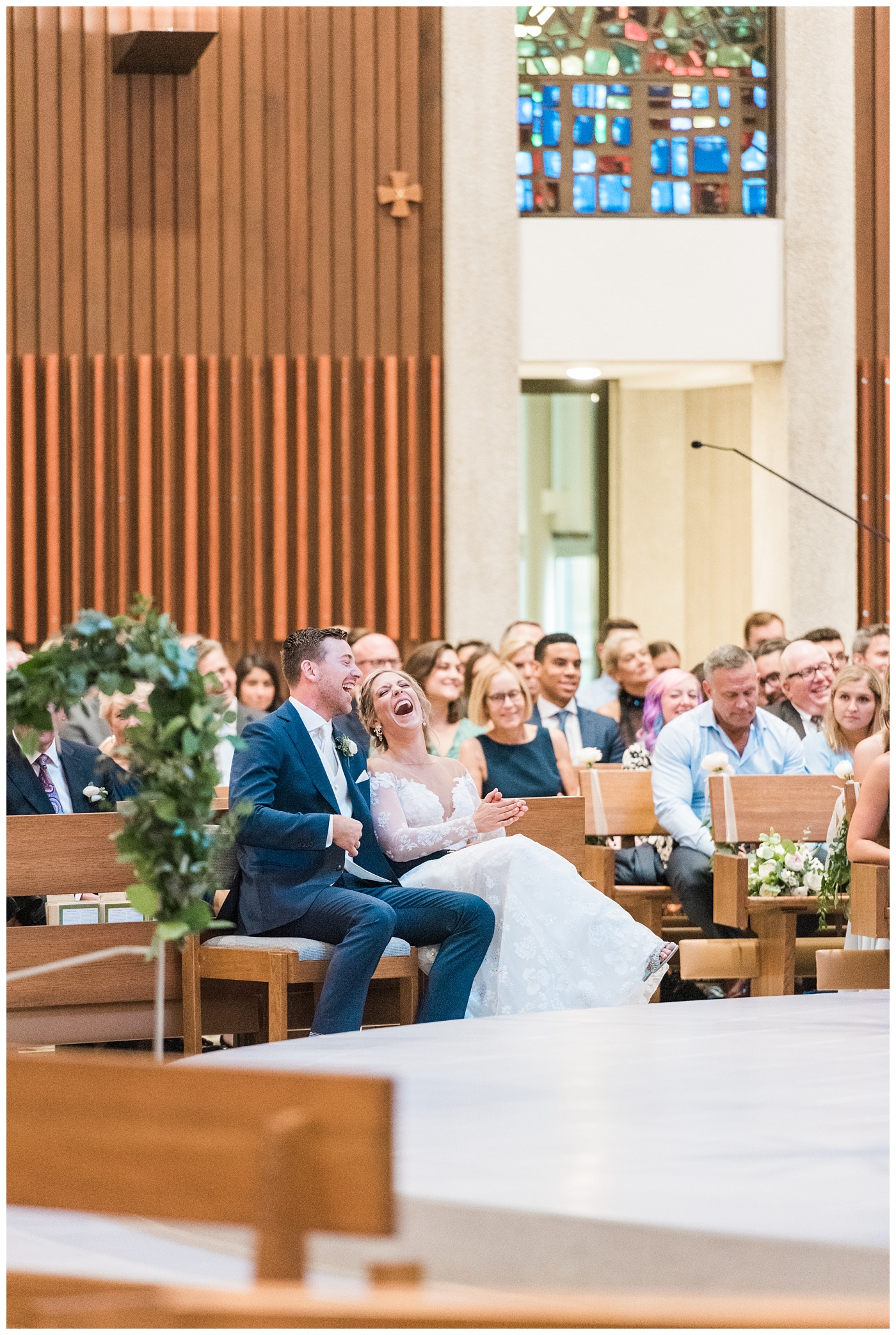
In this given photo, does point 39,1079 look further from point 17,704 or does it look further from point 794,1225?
point 17,704

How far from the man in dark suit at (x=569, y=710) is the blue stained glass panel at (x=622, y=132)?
177 inches

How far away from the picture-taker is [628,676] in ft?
29.7

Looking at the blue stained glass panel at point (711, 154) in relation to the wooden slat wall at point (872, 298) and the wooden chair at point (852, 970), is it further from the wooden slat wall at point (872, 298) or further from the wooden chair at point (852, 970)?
the wooden chair at point (852, 970)

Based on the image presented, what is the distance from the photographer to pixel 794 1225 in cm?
218

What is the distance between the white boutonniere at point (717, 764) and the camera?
667 centimetres

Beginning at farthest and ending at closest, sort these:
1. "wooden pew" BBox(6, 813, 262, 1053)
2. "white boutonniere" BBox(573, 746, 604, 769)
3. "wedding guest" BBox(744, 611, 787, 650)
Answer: "wedding guest" BBox(744, 611, 787, 650), "white boutonniere" BBox(573, 746, 604, 769), "wooden pew" BBox(6, 813, 262, 1053)

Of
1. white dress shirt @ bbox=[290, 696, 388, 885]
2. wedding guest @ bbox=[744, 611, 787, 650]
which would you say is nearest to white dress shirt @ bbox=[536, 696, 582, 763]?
wedding guest @ bbox=[744, 611, 787, 650]

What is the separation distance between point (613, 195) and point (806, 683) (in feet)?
15.0

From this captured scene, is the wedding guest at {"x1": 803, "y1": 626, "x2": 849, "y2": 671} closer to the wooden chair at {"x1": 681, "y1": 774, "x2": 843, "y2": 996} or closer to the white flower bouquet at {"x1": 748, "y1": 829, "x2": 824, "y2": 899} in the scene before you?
the wooden chair at {"x1": 681, "y1": 774, "x2": 843, "y2": 996}

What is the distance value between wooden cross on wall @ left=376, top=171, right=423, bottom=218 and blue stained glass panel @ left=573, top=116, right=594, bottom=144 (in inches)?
45.8

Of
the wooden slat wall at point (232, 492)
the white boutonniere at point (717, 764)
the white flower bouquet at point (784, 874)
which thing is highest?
the wooden slat wall at point (232, 492)

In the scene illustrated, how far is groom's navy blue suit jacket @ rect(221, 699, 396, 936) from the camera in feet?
16.8

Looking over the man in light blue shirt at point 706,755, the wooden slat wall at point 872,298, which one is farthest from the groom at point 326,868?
the wooden slat wall at point 872,298

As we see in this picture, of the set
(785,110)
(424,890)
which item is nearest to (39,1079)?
(424,890)
